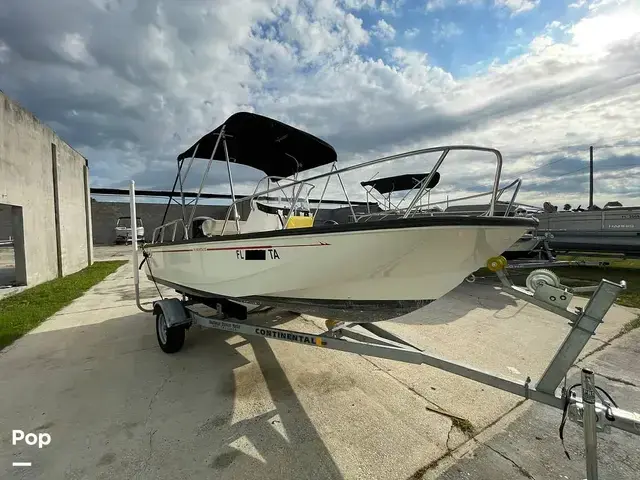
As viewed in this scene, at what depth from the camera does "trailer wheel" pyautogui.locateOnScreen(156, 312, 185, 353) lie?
3859mm

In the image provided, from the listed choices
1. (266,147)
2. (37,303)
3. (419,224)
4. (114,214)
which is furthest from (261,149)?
(114,214)

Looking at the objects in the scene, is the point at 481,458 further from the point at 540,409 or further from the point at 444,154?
the point at 444,154

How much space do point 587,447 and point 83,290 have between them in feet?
30.8

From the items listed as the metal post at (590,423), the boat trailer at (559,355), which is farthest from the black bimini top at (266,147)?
the metal post at (590,423)

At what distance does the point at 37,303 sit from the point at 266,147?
5.76 m

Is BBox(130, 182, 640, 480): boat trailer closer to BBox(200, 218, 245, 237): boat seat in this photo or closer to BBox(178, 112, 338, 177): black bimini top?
BBox(200, 218, 245, 237): boat seat

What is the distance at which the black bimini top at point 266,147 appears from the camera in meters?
3.85

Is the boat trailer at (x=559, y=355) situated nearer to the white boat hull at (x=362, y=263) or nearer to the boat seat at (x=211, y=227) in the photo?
the white boat hull at (x=362, y=263)

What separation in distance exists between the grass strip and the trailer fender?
2206 mm

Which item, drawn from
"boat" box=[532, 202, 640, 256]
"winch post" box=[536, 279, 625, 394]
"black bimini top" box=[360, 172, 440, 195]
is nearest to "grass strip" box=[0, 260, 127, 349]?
"winch post" box=[536, 279, 625, 394]

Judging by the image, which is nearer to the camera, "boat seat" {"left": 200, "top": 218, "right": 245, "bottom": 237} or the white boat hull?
the white boat hull

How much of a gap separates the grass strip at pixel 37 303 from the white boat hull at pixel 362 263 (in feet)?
12.5

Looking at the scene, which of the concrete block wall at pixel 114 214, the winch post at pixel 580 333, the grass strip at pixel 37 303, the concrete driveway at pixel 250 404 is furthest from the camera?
the concrete block wall at pixel 114 214

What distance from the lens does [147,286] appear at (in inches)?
345
